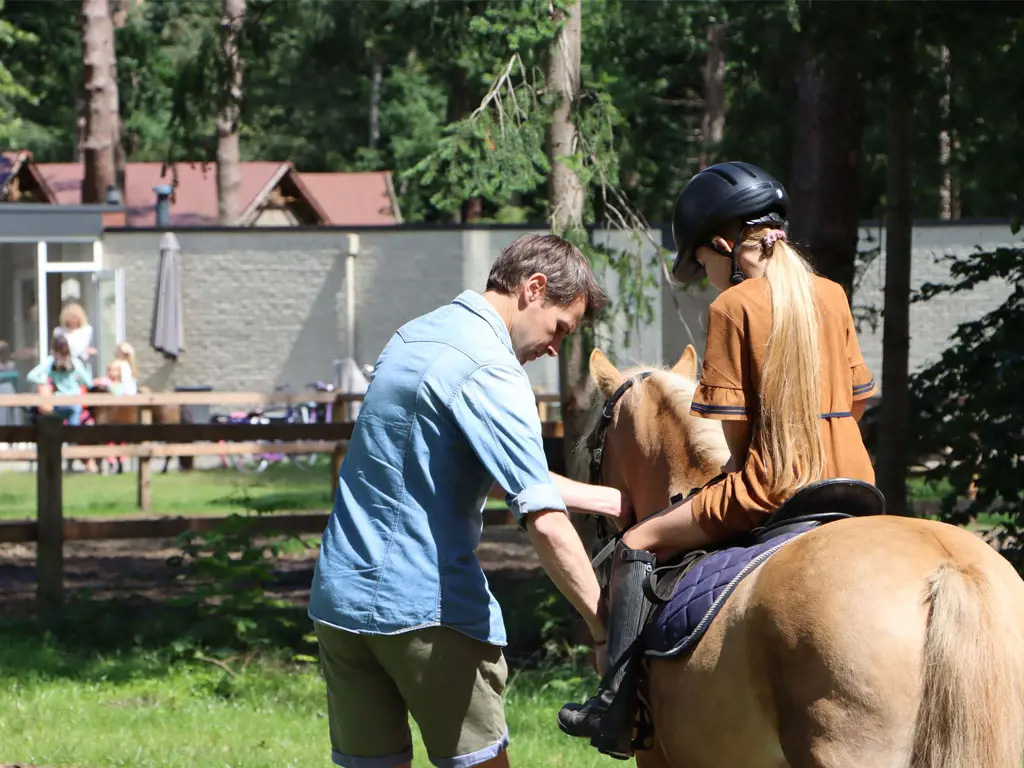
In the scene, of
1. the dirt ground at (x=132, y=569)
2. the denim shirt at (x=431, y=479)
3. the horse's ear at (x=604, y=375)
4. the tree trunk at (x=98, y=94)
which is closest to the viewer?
the denim shirt at (x=431, y=479)

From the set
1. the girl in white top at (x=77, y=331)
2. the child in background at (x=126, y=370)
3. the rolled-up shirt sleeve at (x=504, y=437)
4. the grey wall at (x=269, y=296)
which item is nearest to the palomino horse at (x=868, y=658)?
the rolled-up shirt sleeve at (x=504, y=437)

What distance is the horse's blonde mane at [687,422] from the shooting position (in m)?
3.63

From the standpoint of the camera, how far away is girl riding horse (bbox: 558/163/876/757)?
309cm

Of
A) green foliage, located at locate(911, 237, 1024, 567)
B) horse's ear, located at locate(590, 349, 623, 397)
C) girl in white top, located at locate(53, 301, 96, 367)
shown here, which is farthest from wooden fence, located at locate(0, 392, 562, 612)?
girl in white top, located at locate(53, 301, 96, 367)

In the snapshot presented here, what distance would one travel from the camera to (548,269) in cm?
334

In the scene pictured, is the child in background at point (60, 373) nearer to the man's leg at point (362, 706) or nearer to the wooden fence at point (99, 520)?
the wooden fence at point (99, 520)

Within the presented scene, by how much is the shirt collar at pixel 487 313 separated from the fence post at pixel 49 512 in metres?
5.47

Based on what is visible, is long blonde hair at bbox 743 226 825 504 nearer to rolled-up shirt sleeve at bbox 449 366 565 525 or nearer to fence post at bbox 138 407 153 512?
rolled-up shirt sleeve at bbox 449 366 565 525

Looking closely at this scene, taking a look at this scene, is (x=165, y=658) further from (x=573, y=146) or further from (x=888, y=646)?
(x=888, y=646)

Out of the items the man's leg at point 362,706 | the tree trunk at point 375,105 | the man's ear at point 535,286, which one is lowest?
the man's leg at point 362,706

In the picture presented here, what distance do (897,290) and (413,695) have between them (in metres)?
5.97

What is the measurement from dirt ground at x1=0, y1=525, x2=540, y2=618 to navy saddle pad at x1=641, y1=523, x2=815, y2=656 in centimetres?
553

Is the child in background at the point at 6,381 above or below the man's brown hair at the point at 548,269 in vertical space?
below

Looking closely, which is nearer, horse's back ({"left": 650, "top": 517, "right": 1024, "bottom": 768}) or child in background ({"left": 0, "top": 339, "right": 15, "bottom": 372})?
horse's back ({"left": 650, "top": 517, "right": 1024, "bottom": 768})
